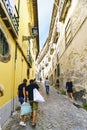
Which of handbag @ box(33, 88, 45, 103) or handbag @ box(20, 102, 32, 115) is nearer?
handbag @ box(20, 102, 32, 115)

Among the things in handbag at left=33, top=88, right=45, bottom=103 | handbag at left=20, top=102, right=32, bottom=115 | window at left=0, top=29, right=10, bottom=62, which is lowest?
handbag at left=20, top=102, right=32, bottom=115

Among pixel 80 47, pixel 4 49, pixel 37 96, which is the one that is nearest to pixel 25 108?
pixel 37 96

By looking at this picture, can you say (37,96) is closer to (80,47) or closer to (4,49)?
(4,49)

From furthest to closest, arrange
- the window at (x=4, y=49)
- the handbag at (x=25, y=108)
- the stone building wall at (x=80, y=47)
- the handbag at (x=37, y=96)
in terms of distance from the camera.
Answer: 1. the stone building wall at (x=80, y=47)
2. the handbag at (x=37, y=96)
3. the handbag at (x=25, y=108)
4. the window at (x=4, y=49)

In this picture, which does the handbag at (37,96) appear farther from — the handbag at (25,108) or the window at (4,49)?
the window at (4,49)

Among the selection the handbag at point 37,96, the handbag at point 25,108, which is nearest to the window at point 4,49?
the handbag at point 37,96

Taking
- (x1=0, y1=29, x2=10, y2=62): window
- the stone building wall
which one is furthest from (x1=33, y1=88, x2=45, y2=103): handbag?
the stone building wall

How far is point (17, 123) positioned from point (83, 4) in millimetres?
9065

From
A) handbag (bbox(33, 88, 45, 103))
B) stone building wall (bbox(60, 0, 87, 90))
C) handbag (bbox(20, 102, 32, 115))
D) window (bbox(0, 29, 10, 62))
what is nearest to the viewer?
window (bbox(0, 29, 10, 62))

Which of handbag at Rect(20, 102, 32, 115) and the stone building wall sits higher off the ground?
the stone building wall

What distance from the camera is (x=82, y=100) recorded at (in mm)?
12992

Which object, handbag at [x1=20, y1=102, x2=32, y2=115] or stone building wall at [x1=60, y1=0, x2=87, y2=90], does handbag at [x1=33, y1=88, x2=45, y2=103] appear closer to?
handbag at [x1=20, y1=102, x2=32, y2=115]

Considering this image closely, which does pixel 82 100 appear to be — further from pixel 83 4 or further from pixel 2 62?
pixel 2 62

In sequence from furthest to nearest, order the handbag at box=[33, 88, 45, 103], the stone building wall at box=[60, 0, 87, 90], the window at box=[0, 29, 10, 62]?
the stone building wall at box=[60, 0, 87, 90] < the handbag at box=[33, 88, 45, 103] < the window at box=[0, 29, 10, 62]
